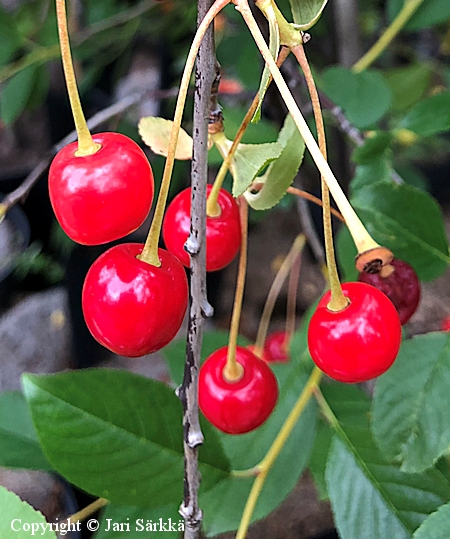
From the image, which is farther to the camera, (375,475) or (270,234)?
(270,234)

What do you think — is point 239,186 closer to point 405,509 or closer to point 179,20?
point 405,509

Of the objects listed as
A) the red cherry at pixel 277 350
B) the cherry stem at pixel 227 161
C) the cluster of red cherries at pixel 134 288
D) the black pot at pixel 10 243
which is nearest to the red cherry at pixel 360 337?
the cluster of red cherries at pixel 134 288

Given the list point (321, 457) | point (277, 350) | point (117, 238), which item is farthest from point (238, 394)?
point (277, 350)

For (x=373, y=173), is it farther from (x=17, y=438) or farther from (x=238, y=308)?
(x=17, y=438)

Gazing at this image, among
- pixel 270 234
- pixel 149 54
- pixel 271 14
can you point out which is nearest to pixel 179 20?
pixel 270 234

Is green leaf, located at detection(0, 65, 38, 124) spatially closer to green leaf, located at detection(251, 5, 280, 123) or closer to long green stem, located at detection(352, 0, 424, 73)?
long green stem, located at detection(352, 0, 424, 73)

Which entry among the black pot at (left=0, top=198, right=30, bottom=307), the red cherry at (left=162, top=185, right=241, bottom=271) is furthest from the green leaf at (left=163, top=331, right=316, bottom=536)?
→ the black pot at (left=0, top=198, right=30, bottom=307)

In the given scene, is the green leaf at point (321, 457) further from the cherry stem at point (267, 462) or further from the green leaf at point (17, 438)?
the green leaf at point (17, 438)
